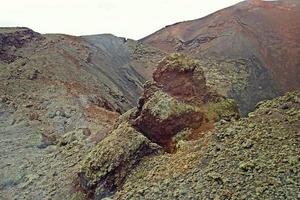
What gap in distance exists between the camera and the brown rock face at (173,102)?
13.2 meters

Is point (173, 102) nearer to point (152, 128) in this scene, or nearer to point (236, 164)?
point (152, 128)

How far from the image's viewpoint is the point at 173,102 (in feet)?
44.5

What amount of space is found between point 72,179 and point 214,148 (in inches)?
181

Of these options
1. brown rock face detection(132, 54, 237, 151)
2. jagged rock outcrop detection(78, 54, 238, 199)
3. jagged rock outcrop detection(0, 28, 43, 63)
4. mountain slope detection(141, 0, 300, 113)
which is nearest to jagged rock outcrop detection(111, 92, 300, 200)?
jagged rock outcrop detection(78, 54, 238, 199)

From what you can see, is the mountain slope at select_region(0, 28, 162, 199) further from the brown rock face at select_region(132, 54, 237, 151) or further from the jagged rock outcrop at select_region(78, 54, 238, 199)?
the brown rock face at select_region(132, 54, 237, 151)

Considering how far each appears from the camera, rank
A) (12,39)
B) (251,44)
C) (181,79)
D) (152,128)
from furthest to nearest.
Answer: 1. (251,44)
2. (12,39)
3. (181,79)
4. (152,128)

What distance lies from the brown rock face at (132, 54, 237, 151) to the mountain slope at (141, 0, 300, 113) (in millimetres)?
9869

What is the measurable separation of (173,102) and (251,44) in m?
19.9

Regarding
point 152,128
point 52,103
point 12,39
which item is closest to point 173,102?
point 152,128

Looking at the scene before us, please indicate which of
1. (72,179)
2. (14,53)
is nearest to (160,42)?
(14,53)

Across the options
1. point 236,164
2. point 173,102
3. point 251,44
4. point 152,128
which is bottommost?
point 251,44

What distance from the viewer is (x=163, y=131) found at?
13.3 metres

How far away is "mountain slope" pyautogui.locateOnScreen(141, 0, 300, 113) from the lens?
94.3 feet

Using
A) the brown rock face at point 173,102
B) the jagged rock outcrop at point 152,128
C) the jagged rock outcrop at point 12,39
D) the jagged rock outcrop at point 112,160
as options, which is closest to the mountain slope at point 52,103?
the jagged rock outcrop at point 12,39
